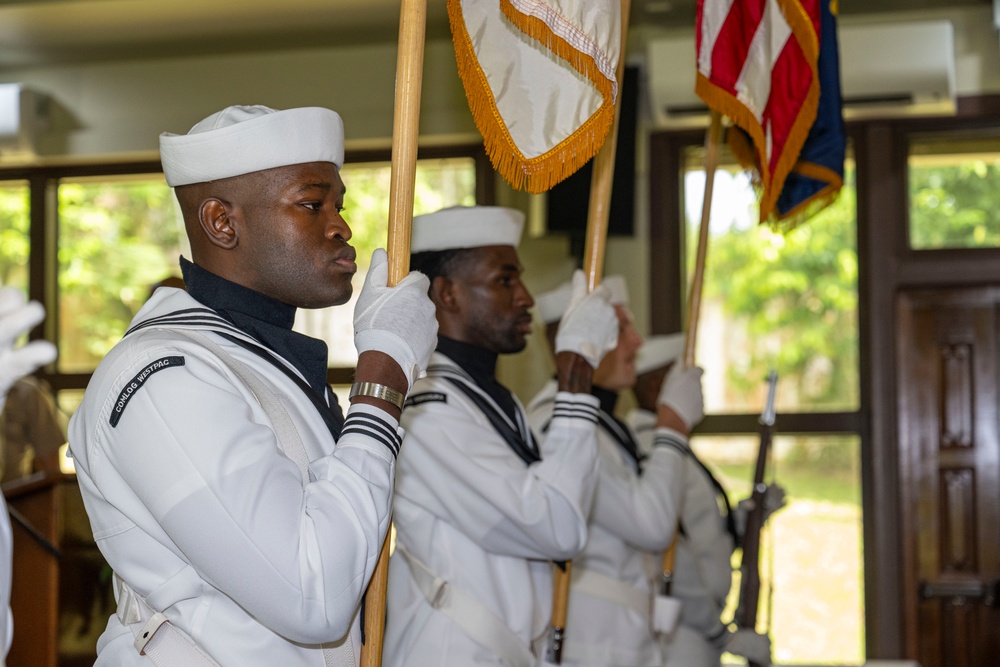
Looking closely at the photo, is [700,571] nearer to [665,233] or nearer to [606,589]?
[606,589]

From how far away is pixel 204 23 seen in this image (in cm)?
544

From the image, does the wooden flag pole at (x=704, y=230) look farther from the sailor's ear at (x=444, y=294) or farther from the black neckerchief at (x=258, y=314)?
the black neckerchief at (x=258, y=314)

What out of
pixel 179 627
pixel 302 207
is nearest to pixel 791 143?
pixel 302 207

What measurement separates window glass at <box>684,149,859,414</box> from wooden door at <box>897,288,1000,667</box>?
0.29 metres

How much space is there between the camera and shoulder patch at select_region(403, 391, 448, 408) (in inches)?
88.3

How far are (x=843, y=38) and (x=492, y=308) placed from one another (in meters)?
3.17

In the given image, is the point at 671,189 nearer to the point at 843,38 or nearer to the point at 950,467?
the point at 843,38

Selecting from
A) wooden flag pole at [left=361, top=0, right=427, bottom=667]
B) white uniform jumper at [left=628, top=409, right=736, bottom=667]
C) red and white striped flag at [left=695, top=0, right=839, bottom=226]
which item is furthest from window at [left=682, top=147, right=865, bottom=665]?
wooden flag pole at [left=361, top=0, right=427, bottom=667]

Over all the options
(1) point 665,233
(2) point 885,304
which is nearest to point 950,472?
(2) point 885,304

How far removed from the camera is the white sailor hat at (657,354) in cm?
420

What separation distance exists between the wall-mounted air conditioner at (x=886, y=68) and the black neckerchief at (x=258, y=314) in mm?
3901

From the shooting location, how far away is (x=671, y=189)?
547cm

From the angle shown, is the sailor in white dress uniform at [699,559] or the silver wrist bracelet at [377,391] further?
the sailor in white dress uniform at [699,559]

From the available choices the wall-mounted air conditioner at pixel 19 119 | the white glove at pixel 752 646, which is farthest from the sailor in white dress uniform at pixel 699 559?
the wall-mounted air conditioner at pixel 19 119
